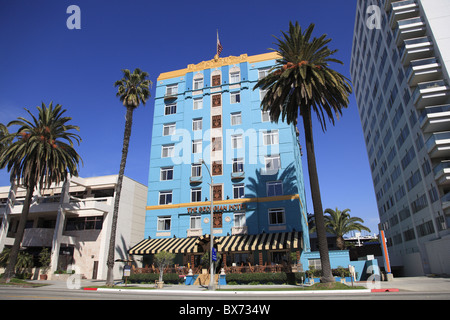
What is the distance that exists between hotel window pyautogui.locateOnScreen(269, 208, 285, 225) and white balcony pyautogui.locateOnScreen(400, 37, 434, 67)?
28668mm

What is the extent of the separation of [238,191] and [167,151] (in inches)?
511

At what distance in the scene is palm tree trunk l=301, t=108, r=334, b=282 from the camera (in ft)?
79.9

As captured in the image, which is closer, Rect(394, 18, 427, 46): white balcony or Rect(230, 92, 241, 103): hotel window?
Rect(394, 18, 427, 46): white balcony

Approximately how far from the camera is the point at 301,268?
104 ft

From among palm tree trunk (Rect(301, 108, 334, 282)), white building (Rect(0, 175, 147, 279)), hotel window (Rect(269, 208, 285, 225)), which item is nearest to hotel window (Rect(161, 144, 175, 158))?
white building (Rect(0, 175, 147, 279))

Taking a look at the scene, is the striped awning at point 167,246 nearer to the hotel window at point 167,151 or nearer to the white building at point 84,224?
the white building at point 84,224

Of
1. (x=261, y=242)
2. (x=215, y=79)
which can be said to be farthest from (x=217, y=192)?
(x=215, y=79)

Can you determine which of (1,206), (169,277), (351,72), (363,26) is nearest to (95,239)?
(169,277)

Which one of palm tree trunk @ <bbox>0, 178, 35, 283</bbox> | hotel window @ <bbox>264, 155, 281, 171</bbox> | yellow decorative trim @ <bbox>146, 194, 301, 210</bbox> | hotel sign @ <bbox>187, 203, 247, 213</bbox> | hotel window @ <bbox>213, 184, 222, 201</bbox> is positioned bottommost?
palm tree trunk @ <bbox>0, 178, 35, 283</bbox>

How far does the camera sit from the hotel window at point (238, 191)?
38969mm

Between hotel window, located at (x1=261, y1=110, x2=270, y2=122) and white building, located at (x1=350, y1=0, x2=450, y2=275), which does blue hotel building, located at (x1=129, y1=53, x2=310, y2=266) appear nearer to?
hotel window, located at (x1=261, y1=110, x2=270, y2=122)

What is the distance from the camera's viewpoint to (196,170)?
42406 millimetres

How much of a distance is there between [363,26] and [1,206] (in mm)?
78943

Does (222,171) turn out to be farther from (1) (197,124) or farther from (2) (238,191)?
(1) (197,124)
